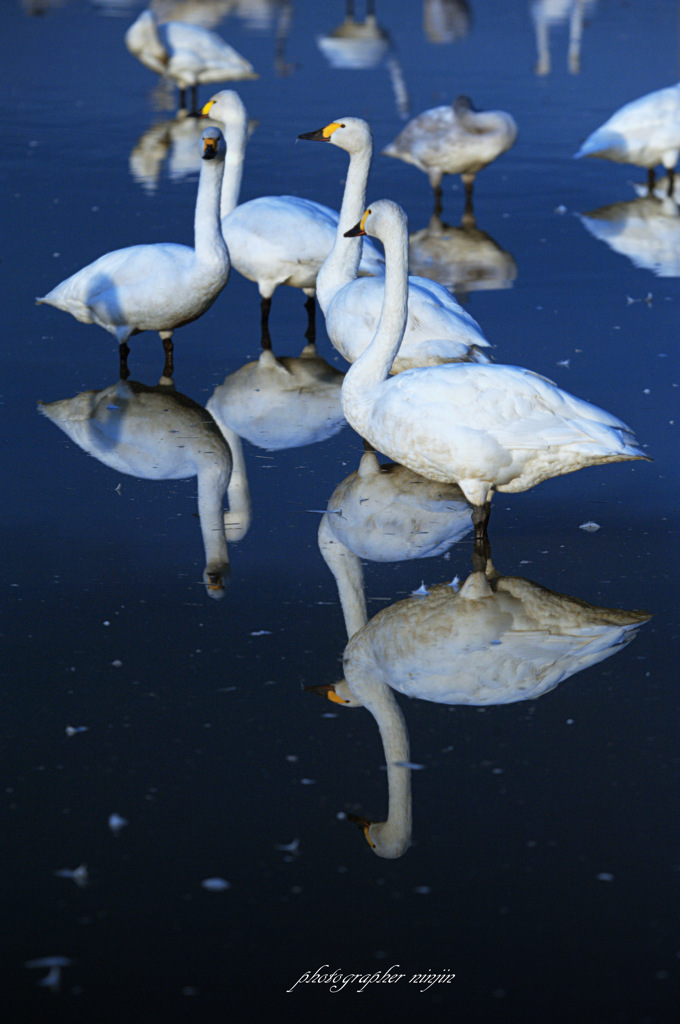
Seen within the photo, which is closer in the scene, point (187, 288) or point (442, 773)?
point (442, 773)

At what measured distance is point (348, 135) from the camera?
27.5ft

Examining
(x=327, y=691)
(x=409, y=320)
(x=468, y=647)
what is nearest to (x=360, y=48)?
(x=409, y=320)

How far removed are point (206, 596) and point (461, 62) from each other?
61.6ft

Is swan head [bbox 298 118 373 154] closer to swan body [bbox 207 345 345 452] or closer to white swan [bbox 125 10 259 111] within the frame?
swan body [bbox 207 345 345 452]

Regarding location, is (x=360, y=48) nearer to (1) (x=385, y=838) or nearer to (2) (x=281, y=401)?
(2) (x=281, y=401)

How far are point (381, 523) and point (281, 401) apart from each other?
77.5 inches

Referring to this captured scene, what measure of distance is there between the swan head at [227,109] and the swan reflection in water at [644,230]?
3.57 metres

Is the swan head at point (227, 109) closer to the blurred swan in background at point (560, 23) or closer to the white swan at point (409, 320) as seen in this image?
the white swan at point (409, 320)

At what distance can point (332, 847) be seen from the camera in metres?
3.88

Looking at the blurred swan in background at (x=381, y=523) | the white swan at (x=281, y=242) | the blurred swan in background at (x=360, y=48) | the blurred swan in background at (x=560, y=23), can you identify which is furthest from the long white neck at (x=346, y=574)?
the blurred swan in background at (x=560, y=23)

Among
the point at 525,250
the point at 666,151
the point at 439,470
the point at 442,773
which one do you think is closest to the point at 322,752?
the point at 442,773

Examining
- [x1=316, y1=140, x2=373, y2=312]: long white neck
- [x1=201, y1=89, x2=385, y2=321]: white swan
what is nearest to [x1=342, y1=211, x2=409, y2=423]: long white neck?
[x1=316, y1=140, x2=373, y2=312]: long white neck

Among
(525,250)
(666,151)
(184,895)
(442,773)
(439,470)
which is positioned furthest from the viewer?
(666,151)

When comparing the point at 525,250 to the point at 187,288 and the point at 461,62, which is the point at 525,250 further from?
the point at 461,62
